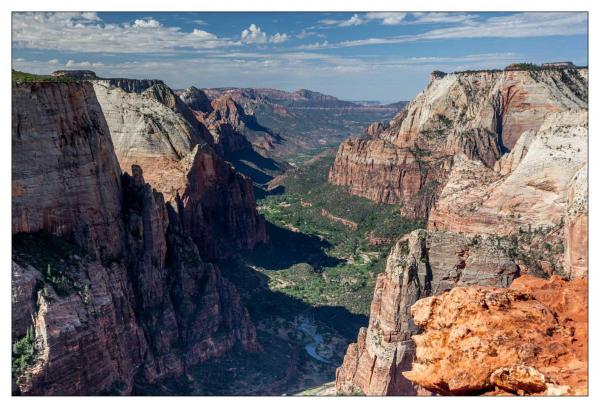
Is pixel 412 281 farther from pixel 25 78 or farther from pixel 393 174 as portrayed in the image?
pixel 393 174

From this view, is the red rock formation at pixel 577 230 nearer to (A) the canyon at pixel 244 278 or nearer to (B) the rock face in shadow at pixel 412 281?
(A) the canyon at pixel 244 278

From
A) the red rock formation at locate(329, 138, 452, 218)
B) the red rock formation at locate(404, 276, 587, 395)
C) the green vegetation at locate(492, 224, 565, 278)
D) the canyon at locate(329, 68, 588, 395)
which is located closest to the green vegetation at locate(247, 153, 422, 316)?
the red rock formation at locate(329, 138, 452, 218)

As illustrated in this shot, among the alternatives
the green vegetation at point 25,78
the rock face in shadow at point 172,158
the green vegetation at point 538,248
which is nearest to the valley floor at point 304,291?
Answer: the rock face in shadow at point 172,158

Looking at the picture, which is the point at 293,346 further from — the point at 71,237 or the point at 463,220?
the point at 71,237

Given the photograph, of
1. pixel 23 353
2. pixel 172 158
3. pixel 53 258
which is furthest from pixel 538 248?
pixel 172 158

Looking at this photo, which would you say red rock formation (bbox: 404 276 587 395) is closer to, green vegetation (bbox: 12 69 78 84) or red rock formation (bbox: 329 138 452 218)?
green vegetation (bbox: 12 69 78 84)
